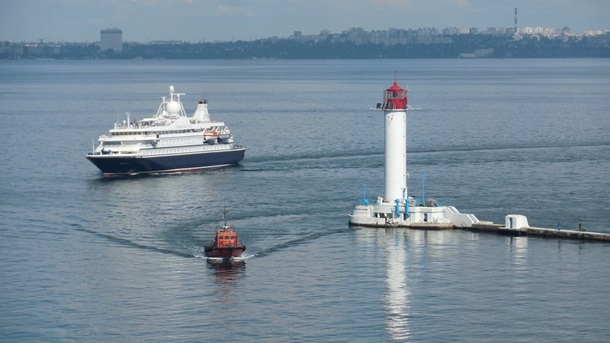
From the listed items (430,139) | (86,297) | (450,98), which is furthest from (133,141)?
(450,98)

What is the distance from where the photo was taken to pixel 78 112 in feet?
513

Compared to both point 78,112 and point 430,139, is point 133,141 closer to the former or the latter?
point 430,139

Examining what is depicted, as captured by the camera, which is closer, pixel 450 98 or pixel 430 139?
pixel 430 139

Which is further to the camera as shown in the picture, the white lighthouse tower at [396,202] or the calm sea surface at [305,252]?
the white lighthouse tower at [396,202]

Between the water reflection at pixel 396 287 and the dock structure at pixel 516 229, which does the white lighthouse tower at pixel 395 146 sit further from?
the water reflection at pixel 396 287

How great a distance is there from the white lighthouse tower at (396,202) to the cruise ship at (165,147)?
29.6 meters

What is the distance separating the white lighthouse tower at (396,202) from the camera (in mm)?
62125

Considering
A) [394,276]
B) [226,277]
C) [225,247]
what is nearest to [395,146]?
[225,247]

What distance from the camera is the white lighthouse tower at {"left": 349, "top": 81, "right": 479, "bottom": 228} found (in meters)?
62.1

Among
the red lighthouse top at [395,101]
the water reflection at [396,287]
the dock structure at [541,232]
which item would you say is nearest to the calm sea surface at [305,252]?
the water reflection at [396,287]

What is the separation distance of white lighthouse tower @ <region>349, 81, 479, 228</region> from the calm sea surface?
121 centimetres

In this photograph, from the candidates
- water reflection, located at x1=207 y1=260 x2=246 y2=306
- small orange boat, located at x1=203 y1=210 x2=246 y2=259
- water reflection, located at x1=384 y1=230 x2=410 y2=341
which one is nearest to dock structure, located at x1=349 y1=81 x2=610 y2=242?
water reflection, located at x1=384 y1=230 x2=410 y2=341

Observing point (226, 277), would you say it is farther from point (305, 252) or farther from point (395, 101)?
point (395, 101)

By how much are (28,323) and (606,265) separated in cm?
2258
